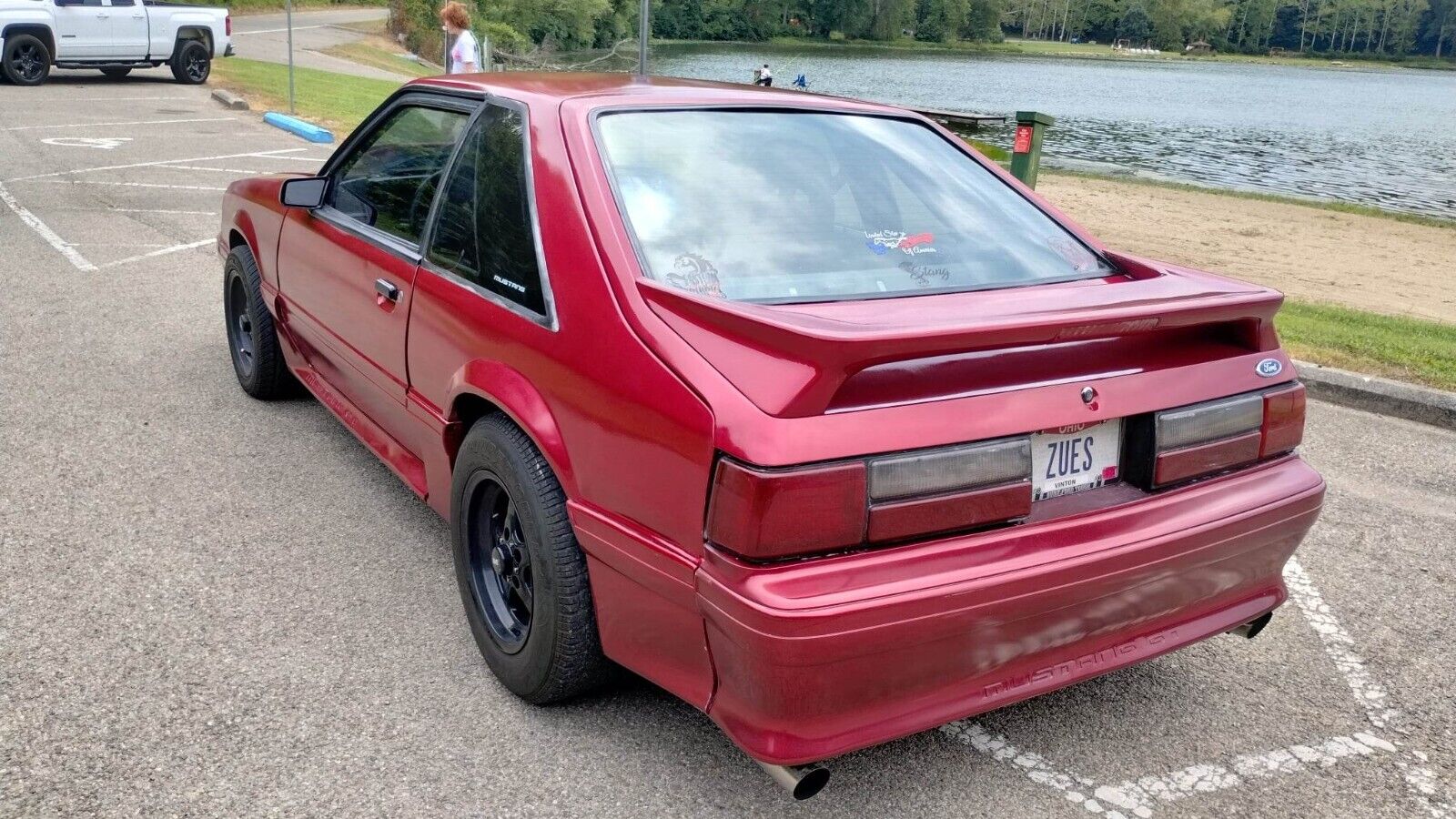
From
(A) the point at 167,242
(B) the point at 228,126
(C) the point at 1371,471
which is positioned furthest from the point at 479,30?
(C) the point at 1371,471

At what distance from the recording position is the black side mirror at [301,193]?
416 cm

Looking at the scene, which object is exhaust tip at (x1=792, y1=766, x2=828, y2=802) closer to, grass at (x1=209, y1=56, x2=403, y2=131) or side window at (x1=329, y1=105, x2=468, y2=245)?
side window at (x1=329, y1=105, x2=468, y2=245)

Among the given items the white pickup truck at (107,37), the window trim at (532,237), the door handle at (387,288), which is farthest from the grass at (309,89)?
the window trim at (532,237)

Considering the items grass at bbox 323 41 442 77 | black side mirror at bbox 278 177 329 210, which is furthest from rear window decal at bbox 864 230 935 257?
grass at bbox 323 41 442 77

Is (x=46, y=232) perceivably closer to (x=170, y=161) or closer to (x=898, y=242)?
(x=170, y=161)

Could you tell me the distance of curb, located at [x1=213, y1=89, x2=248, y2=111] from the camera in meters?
18.4

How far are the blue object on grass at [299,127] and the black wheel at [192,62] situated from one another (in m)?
4.90

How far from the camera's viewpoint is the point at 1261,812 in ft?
9.00

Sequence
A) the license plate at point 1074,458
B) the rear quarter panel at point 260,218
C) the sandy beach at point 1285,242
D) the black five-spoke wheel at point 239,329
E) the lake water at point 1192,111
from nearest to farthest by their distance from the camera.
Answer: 1. the license plate at point 1074,458
2. the rear quarter panel at point 260,218
3. the black five-spoke wheel at point 239,329
4. the sandy beach at point 1285,242
5. the lake water at point 1192,111

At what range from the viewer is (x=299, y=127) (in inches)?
628

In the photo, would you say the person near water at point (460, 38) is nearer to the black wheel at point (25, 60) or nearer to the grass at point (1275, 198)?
the black wheel at point (25, 60)

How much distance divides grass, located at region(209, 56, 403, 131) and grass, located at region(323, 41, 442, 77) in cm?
540

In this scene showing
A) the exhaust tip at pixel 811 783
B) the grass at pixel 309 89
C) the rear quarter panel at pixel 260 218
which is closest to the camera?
the exhaust tip at pixel 811 783

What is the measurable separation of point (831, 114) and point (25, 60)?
20.5m
